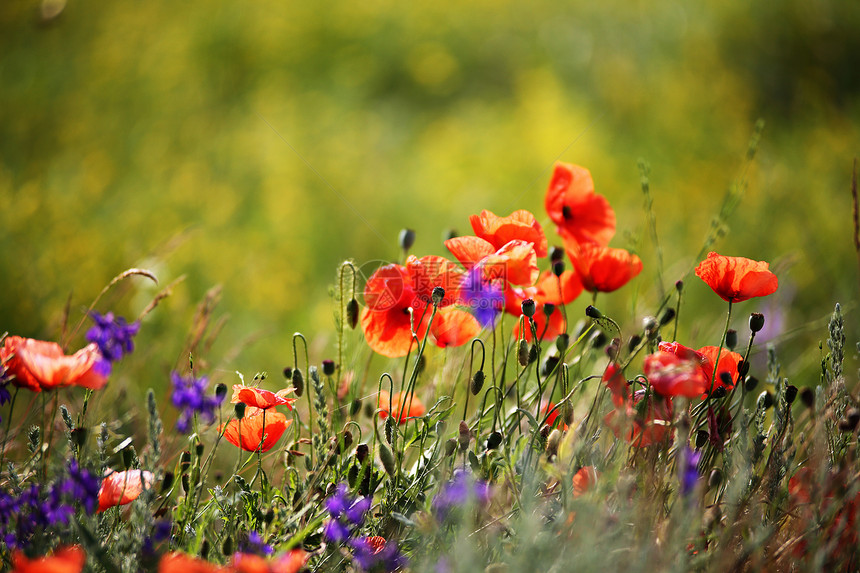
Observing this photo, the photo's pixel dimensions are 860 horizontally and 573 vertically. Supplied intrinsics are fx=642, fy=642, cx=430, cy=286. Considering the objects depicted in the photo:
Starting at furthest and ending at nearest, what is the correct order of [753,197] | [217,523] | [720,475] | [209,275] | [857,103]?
[857,103] < [753,197] < [209,275] < [217,523] < [720,475]

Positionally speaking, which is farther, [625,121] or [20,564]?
[625,121]

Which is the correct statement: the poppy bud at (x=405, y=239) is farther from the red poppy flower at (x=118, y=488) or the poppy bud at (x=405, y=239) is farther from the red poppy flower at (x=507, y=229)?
the red poppy flower at (x=118, y=488)

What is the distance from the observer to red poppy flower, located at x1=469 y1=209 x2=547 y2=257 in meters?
1.07

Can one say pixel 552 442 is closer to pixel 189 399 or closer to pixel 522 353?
pixel 522 353

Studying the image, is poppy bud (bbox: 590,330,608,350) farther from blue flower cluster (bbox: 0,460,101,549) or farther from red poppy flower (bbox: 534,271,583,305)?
blue flower cluster (bbox: 0,460,101,549)

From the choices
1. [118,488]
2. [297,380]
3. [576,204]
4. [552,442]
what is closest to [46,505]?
[118,488]

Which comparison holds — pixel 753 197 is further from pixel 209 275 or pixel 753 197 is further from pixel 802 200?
pixel 209 275

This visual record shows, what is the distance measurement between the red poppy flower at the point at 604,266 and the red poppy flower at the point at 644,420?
23cm

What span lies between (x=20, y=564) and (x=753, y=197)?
11.1ft

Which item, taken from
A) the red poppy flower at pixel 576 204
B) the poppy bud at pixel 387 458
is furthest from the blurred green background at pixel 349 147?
the poppy bud at pixel 387 458

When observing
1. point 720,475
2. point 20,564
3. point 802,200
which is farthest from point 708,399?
point 802,200

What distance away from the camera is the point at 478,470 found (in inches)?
37.7

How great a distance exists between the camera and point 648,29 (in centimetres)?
466

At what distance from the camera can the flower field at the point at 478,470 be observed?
0.76 m
